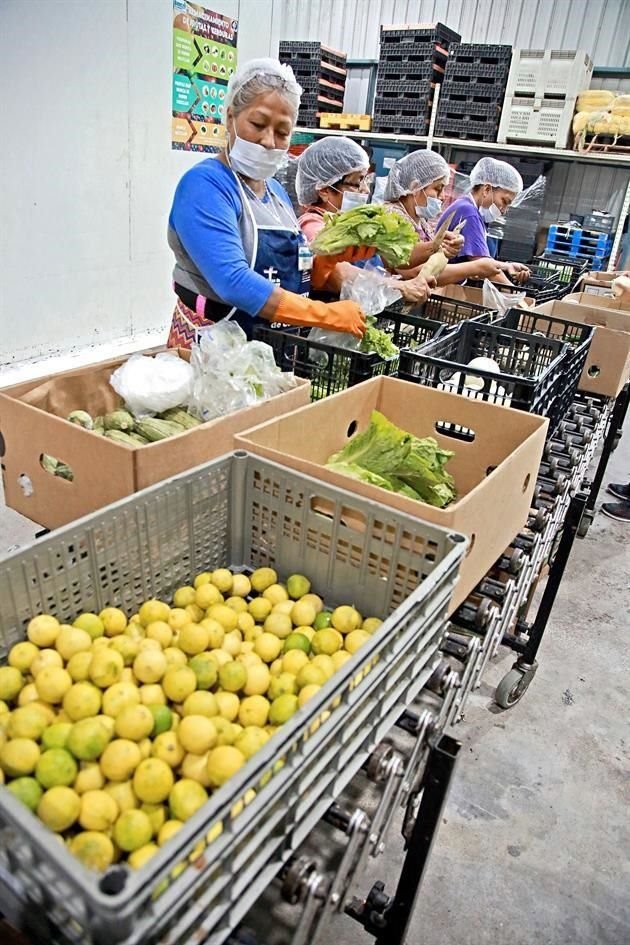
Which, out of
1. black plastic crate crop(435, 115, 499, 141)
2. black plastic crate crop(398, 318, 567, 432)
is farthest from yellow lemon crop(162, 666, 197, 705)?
black plastic crate crop(435, 115, 499, 141)

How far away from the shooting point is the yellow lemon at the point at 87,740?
31.2 inches

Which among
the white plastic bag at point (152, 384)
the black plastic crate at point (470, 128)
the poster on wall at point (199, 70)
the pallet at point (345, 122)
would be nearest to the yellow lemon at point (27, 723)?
the white plastic bag at point (152, 384)

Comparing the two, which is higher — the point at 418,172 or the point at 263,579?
the point at 418,172

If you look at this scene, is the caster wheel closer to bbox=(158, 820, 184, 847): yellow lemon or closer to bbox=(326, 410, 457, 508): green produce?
bbox=(326, 410, 457, 508): green produce

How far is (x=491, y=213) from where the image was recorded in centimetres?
453

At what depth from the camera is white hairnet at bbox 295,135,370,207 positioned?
290cm

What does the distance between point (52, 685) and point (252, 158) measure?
5.49 ft

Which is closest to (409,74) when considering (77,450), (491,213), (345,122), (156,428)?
(345,122)

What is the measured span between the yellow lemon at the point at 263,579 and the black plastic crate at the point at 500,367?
784 mm

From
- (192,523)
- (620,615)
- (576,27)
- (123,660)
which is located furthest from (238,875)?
(576,27)

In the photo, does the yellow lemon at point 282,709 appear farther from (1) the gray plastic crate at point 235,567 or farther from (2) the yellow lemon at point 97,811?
(2) the yellow lemon at point 97,811

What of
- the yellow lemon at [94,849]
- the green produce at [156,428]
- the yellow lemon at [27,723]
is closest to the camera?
the yellow lemon at [94,849]

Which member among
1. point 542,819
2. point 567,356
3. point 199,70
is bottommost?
point 542,819

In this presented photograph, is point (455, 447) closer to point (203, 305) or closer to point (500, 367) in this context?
point (500, 367)
